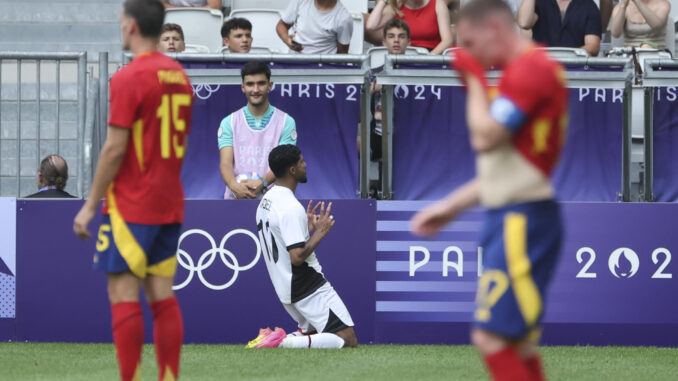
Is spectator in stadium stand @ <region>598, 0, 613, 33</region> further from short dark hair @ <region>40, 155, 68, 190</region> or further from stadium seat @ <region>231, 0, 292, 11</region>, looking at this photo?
short dark hair @ <region>40, 155, 68, 190</region>

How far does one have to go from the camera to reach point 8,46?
47.4 ft

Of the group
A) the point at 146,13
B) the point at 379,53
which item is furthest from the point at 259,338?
the point at 146,13

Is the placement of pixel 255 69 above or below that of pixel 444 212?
above

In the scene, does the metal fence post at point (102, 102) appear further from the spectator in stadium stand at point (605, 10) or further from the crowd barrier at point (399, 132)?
the spectator in stadium stand at point (605, 10)

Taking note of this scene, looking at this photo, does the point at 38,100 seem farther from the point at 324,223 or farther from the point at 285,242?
the point at 324,223

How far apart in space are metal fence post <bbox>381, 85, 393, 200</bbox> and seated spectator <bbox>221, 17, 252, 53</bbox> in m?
1.64

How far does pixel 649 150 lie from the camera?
404 inches

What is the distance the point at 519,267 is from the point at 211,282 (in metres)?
5.97

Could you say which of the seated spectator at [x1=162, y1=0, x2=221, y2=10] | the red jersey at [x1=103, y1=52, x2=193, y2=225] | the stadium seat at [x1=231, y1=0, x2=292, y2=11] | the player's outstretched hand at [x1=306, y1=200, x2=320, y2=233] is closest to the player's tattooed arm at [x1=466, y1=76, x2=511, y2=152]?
the red jersey at [x1=103, y1=52, x2=193, y2=225]

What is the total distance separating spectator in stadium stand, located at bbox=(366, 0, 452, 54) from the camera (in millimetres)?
12211

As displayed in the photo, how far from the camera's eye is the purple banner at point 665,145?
401 inches

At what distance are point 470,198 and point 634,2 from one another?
8.62 metres

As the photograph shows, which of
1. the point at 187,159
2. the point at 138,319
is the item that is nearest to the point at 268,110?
the point at 187,159

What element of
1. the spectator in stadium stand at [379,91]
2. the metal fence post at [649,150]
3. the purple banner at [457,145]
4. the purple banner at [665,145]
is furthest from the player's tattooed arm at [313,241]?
the purple banner at [665,145]
